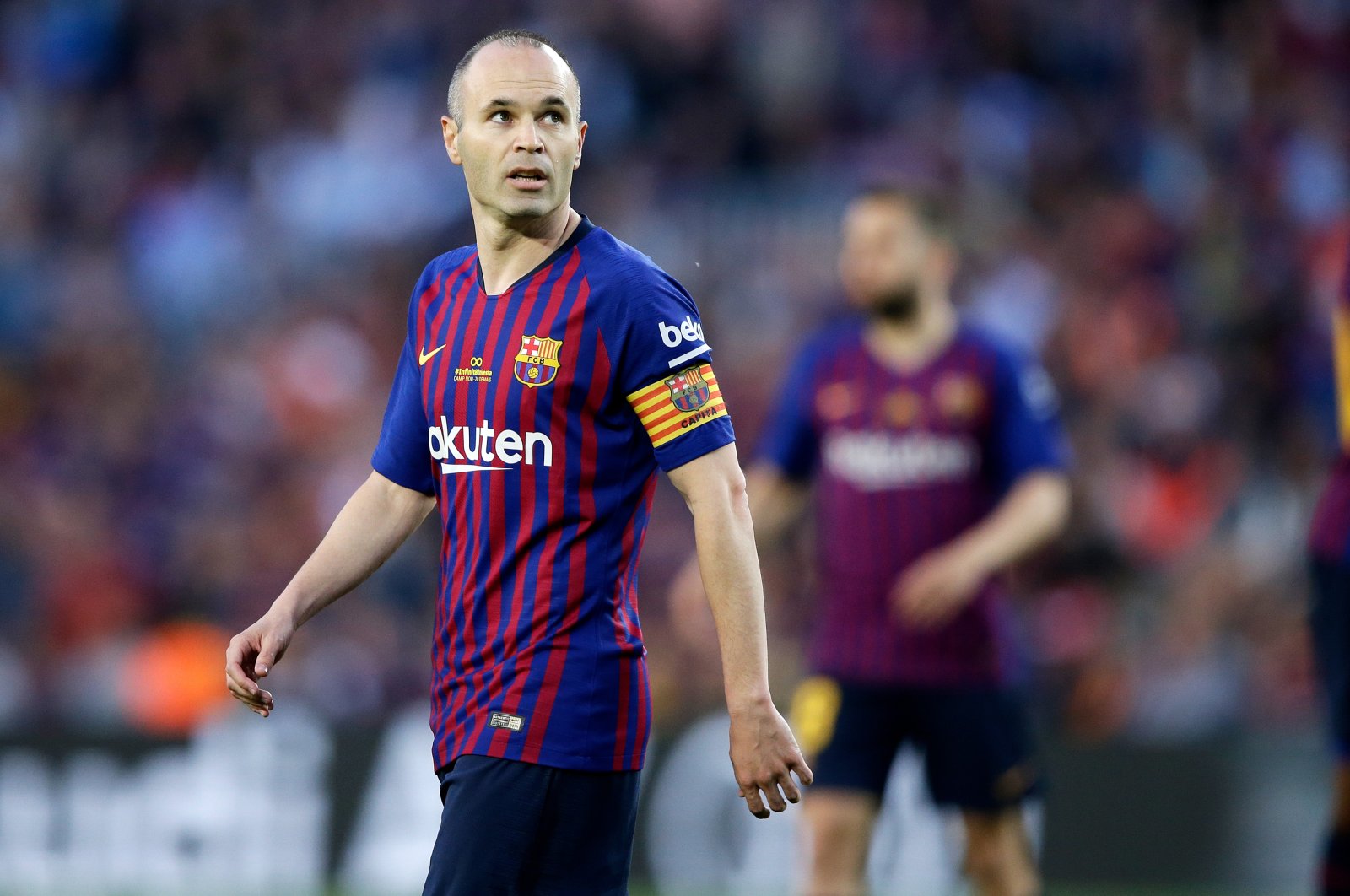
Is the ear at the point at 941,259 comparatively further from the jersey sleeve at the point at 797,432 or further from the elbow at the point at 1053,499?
the elbow at the point at 1053,499

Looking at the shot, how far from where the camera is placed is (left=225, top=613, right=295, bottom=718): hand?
374cm

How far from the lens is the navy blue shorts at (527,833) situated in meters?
3.60

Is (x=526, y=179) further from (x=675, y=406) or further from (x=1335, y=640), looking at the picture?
(x=1335, y=640)

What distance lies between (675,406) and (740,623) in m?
0.43

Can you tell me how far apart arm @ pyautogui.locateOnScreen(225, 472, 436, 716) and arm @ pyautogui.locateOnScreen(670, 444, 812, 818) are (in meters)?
0.72

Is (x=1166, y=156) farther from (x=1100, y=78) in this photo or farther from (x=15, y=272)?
(x=15, y=272)

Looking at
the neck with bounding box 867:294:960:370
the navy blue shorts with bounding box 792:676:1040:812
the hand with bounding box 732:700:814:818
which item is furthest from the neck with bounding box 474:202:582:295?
the navy blue shorts with bounding box 792:676:1040:812

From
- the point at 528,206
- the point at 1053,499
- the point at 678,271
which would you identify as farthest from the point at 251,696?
the point at 678,271

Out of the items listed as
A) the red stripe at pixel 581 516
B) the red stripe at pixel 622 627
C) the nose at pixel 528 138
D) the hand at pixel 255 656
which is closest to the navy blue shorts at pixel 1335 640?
the red stripe at pixel 622 627

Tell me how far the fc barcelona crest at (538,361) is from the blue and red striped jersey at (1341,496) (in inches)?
94.4

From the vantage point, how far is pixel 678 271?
11781mm

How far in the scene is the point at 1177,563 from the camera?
10.4 metres

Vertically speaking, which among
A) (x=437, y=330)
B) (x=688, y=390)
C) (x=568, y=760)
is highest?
(x=437, y=330)

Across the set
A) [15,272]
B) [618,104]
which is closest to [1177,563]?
[618,104]
